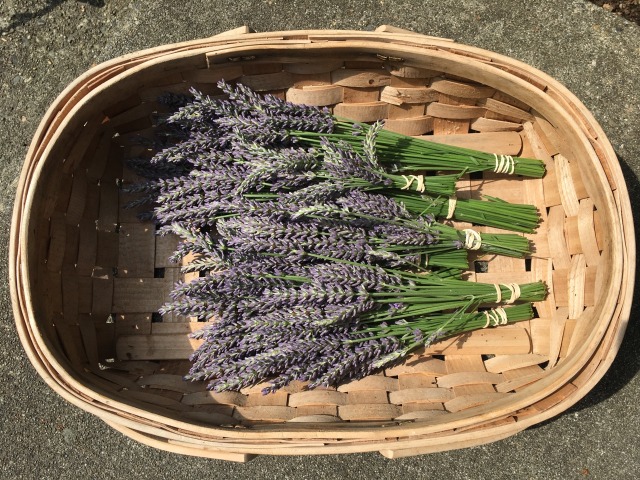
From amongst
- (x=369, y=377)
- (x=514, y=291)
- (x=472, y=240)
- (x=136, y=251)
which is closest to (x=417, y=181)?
(x=472, y=240)

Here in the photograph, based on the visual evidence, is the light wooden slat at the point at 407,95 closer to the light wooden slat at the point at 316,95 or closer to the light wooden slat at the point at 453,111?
the light wooden slat at the point at 453,111

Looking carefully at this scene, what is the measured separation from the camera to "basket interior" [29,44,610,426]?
1442mm

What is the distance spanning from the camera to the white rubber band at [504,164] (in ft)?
5.23

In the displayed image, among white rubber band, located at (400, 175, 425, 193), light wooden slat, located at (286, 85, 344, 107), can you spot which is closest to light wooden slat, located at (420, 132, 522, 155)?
white rubber band, located at (400, 175, 425, 193)

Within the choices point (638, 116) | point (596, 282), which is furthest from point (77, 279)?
point (638, 116)

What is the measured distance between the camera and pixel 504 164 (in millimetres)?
1595

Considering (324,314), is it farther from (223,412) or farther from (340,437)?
(223,412)

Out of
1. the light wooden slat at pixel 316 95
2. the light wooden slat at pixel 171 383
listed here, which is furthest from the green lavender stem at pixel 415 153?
the light wooden slat at pixel 171 383

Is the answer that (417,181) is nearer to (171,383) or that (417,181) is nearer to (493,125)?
(493,125)

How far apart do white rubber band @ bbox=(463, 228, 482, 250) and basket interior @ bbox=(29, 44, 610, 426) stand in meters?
0.15

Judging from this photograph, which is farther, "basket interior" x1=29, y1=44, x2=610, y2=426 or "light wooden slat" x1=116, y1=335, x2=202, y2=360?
"light wooden slat" x1=116, y1=335, x2=202, y2=360

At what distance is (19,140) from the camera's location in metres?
1.89

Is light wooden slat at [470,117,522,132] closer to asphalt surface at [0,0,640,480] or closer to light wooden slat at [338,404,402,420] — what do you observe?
asphalt surface at [0,0,640,480]

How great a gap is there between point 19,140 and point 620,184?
2.10m
